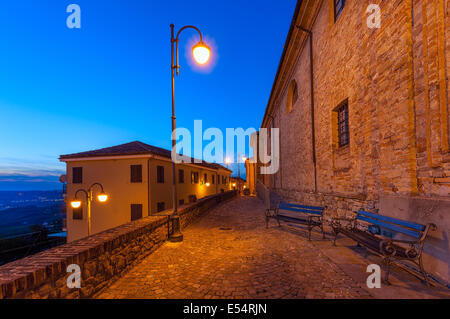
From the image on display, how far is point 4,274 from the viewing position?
219 cm

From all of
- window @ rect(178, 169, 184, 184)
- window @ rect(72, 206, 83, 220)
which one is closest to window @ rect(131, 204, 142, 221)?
window @ rect(72, 206, 83, 220)

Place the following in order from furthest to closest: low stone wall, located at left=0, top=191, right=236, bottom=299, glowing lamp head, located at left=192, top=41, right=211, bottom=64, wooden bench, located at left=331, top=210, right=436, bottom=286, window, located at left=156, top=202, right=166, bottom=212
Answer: window, located at left=156, top=202, right=166, bottom=212
glowing lamp head, located at left=192, top=41, right=211, bottom=64
wooden bench, located at left=331, top=210, right=436, bottom=286
low stone wall, located at left=0, top=191, right=236, bottom=299

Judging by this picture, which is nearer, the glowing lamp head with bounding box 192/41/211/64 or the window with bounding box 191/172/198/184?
the glowing lamp head with bounding box 192/41/211/64

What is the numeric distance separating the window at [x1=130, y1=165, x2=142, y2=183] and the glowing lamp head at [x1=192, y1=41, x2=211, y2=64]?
465 inches

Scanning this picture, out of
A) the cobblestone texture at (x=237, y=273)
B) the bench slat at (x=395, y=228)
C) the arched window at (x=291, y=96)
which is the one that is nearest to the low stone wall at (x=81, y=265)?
the cobblestone texture at (x=237, y=273)

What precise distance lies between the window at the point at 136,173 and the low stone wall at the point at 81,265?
37.8 feet

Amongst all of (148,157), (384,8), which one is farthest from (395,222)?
(148,157)

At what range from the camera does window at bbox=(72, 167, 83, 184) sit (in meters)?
16.6

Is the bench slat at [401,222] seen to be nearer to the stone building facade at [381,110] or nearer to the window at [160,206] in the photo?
the stone building facade at [381,110]

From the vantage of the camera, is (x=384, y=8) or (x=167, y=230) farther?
(x=167, y=230)

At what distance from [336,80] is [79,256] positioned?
8442 millimetres

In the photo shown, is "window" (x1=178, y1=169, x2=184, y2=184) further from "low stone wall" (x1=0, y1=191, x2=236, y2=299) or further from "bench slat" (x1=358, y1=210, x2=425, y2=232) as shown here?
"bench slat" (x1=358, y1=210, x2=425, y2=232)

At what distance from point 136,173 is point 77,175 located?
17.0ft
